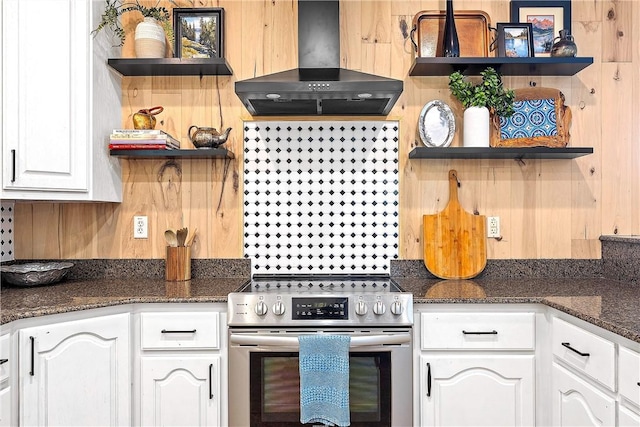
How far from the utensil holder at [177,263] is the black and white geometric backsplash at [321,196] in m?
0.32

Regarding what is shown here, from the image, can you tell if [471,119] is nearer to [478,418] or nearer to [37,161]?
[478,418]

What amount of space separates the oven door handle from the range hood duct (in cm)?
104

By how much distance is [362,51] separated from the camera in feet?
7.70

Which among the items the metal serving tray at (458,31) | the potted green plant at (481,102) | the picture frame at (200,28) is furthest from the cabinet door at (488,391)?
the picture frame at (200,28)

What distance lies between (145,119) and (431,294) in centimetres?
164

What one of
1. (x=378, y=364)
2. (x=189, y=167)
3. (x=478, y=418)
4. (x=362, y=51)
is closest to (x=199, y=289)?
(x=189, y=167)

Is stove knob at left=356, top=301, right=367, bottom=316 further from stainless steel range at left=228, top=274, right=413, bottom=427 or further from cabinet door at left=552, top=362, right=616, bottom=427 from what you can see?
cabinet door at left=552, top=362, right=616, bottom=427

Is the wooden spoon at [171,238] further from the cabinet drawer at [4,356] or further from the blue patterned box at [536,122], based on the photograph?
the blue patterned box at [536,122]

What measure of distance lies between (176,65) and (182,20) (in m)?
0.30

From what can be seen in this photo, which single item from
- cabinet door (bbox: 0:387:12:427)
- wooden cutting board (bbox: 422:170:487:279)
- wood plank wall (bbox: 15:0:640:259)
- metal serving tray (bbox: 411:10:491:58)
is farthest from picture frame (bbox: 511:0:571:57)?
cabinet door (bbox: 0:387:12:427)

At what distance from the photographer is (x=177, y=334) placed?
181 cm

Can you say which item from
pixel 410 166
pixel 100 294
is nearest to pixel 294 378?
pixel 100 294

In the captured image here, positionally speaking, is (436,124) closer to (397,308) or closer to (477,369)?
(397,308)

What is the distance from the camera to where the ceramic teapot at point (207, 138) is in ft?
7.16
